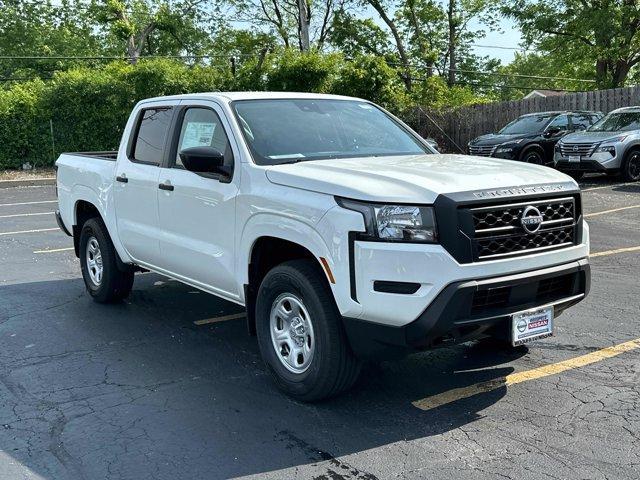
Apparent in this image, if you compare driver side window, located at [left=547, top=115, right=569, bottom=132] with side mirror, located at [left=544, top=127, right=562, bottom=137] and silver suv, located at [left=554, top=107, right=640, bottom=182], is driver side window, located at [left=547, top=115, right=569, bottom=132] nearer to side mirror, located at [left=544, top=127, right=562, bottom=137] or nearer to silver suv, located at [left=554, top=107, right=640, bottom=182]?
side mirror, located at [left=544, top=127, right=562, bottom=137]

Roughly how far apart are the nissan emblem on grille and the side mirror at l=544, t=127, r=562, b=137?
49.5 feet

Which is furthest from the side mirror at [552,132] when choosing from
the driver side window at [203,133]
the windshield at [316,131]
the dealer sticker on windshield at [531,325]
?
the dealer sticker on windshield at [531,325]

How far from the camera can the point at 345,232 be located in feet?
12.5

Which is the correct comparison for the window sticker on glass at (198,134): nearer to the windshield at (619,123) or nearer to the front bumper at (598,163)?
the front bumper at (598,163)

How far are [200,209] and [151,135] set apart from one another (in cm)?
132

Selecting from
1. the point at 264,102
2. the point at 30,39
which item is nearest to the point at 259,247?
the point at 264,102

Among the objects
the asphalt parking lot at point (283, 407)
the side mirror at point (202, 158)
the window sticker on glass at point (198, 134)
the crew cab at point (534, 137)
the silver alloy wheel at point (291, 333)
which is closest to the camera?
the asphalt parking lot at point (283, 407)

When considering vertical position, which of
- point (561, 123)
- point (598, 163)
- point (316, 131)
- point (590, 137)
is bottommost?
point (598, 163)

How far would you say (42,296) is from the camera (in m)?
7.25

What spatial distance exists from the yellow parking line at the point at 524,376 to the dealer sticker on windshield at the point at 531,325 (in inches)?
23.2

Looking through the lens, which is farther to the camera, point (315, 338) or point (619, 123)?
point (619, 123)

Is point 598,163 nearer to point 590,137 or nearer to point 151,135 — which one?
point 590,137

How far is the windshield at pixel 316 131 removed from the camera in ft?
15.8

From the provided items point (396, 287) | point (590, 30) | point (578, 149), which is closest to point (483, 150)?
point (578, 149)
